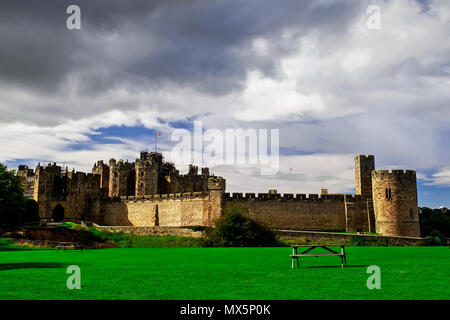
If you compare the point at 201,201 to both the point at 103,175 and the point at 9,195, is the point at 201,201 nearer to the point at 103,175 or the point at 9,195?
the point at 9,195

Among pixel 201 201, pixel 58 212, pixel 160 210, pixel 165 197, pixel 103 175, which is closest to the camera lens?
pixel 201 201

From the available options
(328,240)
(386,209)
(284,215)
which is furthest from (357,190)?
(328,240)

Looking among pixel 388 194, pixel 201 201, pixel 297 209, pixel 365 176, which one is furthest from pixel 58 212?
pixel 388 194

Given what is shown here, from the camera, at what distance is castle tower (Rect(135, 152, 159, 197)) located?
7200 cm

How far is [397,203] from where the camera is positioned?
49.2 m

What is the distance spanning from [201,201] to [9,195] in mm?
21035

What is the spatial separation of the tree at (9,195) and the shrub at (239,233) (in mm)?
23278

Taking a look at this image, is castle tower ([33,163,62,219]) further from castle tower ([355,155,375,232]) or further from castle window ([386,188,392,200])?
castle window ([386,188,392,200])

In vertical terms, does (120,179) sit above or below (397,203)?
above

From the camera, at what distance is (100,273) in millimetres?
15719

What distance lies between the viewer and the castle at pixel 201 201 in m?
49.7

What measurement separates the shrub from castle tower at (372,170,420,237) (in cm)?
1405

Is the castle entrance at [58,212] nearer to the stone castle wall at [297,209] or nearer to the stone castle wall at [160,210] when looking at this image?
the stone castle wall at [160,210]
